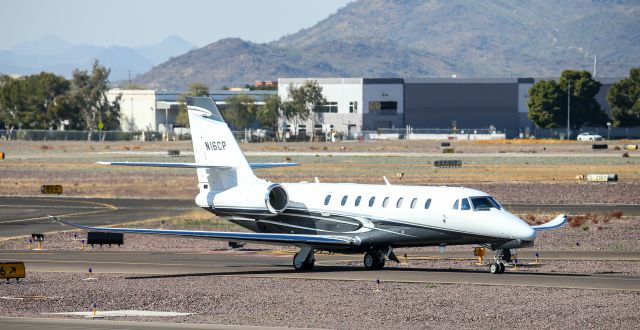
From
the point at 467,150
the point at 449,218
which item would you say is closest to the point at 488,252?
the point at 449,218

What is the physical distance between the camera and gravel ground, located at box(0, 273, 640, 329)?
27516 millimetres

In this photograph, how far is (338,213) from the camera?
38.2 meters

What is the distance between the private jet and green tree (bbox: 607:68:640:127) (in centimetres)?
15846

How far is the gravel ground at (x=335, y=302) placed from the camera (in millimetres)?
27516

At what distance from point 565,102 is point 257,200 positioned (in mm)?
158225

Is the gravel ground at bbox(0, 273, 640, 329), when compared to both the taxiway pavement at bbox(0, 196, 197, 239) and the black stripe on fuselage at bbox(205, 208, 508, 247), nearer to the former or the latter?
the black stripe on fuselage at bbox(205, 208, 508, 247)

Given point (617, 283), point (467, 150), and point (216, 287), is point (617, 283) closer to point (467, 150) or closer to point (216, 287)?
point (216, 287)

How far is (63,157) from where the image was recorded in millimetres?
124438

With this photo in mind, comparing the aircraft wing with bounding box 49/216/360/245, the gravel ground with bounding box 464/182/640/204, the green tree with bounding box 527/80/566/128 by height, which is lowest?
the gravel ground with bounding box 464/182/640/204

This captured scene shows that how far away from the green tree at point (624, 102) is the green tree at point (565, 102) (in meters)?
2.52

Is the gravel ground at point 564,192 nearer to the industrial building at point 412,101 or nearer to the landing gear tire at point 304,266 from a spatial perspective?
the landing gear tire at point 304,266

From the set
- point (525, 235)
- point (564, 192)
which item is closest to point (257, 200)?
point (525, 235)

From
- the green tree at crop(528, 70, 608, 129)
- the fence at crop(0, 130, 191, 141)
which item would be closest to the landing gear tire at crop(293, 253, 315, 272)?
the fence at crop(0, 130, 191, 141)

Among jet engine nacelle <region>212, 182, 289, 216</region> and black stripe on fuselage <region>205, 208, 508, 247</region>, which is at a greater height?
jet engine nacelle <region>212, 182, 289, 216</region>
